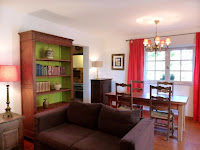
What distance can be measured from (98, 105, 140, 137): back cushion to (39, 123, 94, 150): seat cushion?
10.7 inches

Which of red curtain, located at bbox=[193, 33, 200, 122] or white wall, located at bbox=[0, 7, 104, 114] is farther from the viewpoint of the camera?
red curtain, located at bbox=[193, 33, 200, 122]

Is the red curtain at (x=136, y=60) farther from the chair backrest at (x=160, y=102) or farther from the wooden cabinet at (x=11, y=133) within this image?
the wooden cabinet at (x=11, y=133)

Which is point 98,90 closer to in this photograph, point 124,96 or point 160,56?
point 124,96

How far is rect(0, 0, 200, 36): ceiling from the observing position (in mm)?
2602

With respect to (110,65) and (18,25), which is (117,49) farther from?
(18,25)

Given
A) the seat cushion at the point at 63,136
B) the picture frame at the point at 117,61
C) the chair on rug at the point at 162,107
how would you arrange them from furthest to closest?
the picture frame at the point at 117,61 → the chair on rug at the point at 162,107 → the seat cushion at the point at 63,136

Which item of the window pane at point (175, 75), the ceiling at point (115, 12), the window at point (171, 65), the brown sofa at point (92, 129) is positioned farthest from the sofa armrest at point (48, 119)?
the window pane at point (175, 75)

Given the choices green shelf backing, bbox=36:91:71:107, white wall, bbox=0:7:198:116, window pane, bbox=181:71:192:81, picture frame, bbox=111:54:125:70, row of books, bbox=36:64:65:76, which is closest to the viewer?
white wall, bbox=0:7:198:116

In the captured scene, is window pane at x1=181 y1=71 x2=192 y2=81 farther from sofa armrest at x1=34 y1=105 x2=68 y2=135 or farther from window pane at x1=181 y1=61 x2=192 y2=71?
sofa armrest at x1=34 y1=105 x2=68 y2=135

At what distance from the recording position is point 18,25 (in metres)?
3.02

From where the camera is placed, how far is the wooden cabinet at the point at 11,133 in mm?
2246

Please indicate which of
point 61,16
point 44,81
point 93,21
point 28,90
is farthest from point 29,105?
point 93,21

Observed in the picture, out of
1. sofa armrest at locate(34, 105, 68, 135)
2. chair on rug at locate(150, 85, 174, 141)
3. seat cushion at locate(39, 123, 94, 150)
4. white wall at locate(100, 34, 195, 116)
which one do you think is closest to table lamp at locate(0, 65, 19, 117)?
sofa armrest at locate(34, 105, 68, 135)

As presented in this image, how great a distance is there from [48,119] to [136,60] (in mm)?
3445
